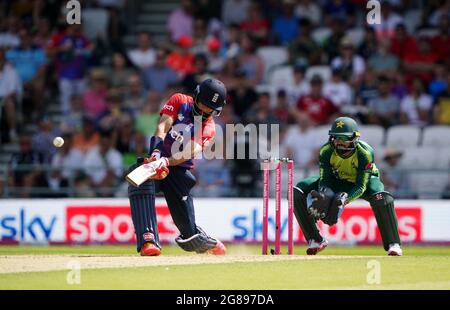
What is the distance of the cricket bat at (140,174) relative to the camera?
43.2ft

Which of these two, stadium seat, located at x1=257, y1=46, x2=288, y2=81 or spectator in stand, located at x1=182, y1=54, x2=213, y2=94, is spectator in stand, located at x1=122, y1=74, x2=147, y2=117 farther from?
stadium seat, located at x1=257, y1=46, x2=288, y2=81

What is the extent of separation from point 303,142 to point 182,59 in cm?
333

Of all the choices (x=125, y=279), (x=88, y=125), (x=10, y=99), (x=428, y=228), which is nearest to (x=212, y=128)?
(x=125, y=279)

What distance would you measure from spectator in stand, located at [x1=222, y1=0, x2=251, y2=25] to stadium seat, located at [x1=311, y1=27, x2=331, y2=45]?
59.8 inches

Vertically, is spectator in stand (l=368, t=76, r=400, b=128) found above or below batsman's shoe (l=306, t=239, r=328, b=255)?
above

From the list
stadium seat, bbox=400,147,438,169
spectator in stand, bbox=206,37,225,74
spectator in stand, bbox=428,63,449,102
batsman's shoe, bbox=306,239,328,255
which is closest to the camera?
batsman's shoe, bbox=306,239,328,255

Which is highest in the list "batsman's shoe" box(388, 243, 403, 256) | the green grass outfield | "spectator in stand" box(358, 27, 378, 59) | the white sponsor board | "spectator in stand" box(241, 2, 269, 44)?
"spectator in stand" box(241, 2, 269, 44)

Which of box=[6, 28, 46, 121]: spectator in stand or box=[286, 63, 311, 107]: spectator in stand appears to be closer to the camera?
box=[286, 63, 311, 107]: spectator in stand

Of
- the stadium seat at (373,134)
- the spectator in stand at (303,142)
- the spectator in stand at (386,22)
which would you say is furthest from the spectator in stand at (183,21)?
the stadium seat at (373,134)

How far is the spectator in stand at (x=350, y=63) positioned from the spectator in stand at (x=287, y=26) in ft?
4.63

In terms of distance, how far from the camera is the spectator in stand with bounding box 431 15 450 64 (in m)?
22.2

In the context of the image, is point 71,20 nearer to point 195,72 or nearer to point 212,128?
point 195,72

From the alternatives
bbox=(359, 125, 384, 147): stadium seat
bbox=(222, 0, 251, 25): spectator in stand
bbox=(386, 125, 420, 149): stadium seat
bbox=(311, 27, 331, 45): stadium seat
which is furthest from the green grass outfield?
bbox=(222, 0, 251, 25): spectator in stand

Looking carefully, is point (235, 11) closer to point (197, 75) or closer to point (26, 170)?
point (197, 75)
